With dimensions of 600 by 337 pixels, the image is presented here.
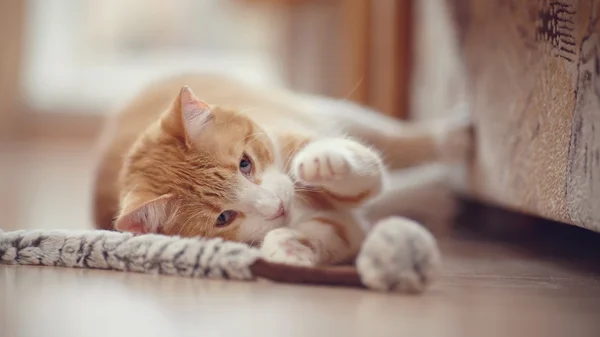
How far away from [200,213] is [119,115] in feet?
2.26

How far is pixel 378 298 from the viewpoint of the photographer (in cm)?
89

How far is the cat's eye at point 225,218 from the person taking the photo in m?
1.15

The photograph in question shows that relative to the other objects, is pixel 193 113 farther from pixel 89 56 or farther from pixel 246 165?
pixel 89 56

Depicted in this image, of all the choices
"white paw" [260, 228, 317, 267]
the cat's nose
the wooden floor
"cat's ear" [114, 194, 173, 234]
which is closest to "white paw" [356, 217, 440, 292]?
the wooden floor

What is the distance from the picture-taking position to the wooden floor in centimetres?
77

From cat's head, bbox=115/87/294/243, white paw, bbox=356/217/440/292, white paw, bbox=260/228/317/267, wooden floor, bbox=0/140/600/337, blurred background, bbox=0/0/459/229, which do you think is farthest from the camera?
blurred background, bbox=0/0/459/229

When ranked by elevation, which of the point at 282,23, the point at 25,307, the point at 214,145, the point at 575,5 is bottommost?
the point at 25,307

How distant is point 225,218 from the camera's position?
1159 millimetres

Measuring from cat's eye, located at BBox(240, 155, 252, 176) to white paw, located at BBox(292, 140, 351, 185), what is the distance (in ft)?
0.34

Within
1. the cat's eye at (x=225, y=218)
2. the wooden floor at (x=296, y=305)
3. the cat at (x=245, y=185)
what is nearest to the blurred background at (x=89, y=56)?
the cat at (x=245, y=185)

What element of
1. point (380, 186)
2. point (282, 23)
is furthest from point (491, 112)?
point (282, 23)

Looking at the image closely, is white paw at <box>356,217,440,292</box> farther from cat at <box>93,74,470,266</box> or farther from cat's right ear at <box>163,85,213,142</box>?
cat's right ear at <box>163,85,213,142</box>

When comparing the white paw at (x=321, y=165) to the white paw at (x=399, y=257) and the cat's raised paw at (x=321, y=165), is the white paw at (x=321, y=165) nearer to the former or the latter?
the cat's raised paw at (x=321, y=165)

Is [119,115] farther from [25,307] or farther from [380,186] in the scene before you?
[25,307]
